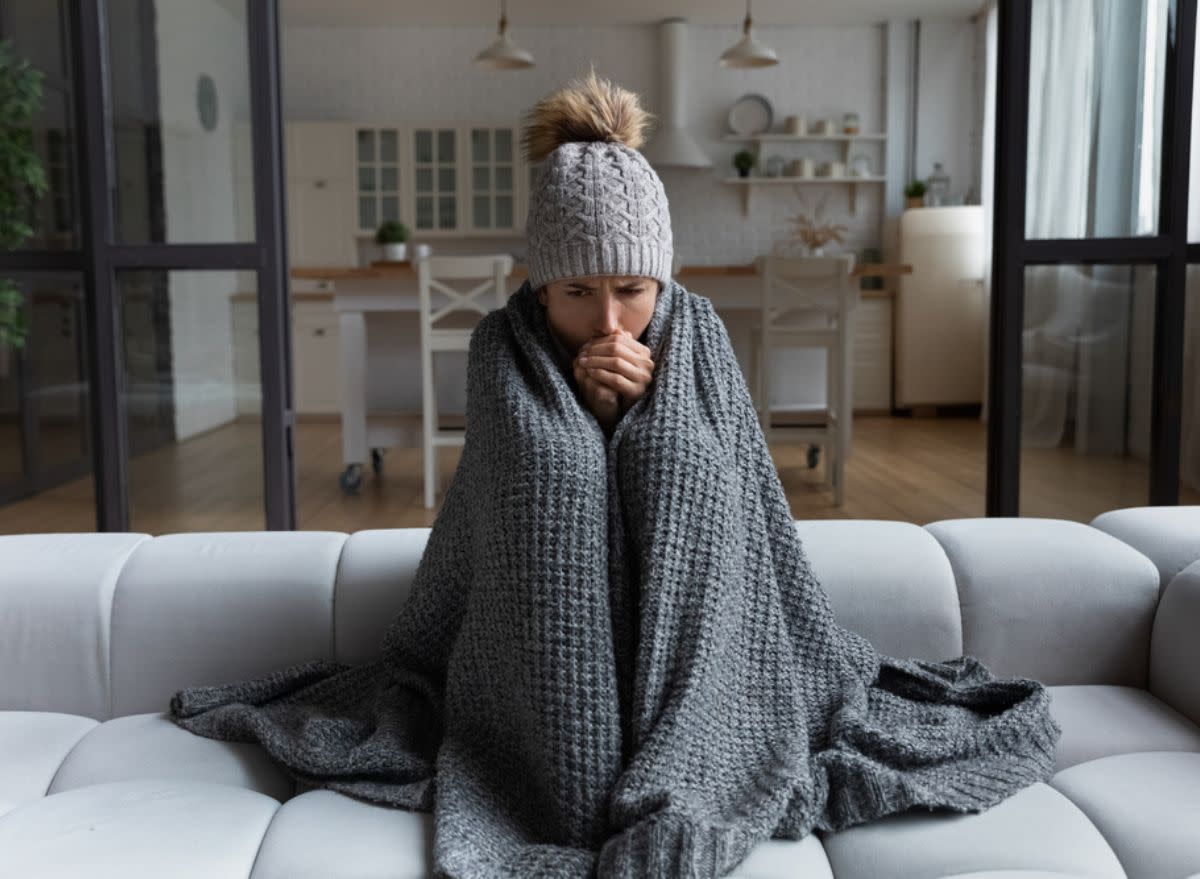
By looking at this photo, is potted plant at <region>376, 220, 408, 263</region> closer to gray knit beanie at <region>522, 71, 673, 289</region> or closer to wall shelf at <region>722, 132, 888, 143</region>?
wall shelf at <region>722, 132, 888, 143</region>

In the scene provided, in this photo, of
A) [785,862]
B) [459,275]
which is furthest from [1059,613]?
[459,275]

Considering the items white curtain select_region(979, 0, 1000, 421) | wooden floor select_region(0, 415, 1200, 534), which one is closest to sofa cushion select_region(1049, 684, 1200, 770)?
wooden floor select_region(0, 415, 1200, 534)

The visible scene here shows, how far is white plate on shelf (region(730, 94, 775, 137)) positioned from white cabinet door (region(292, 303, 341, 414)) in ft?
9.89

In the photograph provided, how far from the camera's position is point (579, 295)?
136 cm

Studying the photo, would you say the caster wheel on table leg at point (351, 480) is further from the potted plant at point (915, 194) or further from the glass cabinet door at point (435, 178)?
the potted plant at point (915, 194)

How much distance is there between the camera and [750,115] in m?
7.82

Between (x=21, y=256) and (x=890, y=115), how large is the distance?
6.29 m

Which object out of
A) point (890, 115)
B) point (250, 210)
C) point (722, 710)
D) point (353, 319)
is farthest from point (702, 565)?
point (890, 115)

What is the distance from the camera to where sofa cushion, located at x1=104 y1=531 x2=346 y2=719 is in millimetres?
1554

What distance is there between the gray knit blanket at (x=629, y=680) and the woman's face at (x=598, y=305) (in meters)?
0.03

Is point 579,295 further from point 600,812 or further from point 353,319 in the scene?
point 353,319

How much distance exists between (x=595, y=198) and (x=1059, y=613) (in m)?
0.86

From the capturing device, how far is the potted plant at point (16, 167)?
9.40ft

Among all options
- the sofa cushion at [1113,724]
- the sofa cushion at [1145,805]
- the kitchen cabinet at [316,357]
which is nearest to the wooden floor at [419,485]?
the kitchen cabinet at [316,357]
